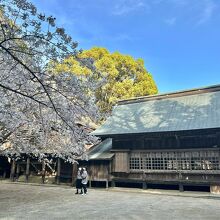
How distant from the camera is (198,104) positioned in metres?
19.7

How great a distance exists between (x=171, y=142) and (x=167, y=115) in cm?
250

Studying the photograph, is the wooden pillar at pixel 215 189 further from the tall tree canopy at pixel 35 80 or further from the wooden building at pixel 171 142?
the tall tree canopy at pixel 35 80

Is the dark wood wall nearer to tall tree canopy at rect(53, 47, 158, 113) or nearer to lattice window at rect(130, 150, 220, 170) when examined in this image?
lattice window at rect(130, 150, 220, 170)

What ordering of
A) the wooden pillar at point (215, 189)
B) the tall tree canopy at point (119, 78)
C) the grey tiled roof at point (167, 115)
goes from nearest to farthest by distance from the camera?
the wooden pillar at point (215, 189), the grey tiled roof at point (167, 115), the tall tree canopy at point (119, 78)

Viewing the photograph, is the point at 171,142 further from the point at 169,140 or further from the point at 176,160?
the point at 176,160

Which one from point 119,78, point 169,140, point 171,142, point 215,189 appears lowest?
point 215,189

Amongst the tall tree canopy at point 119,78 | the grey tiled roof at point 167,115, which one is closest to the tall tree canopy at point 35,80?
the grey tiled roof at point 167,115

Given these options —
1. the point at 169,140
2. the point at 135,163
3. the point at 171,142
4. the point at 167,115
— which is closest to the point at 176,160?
the point at 171,142

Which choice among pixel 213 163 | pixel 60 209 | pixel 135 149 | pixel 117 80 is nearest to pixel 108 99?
pixel 117 80

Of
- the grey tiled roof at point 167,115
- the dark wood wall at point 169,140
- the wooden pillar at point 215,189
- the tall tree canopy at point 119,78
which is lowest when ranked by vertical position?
the wooden pillar at point 215,189

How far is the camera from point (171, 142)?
18.1 metres

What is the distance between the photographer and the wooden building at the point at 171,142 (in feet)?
54.4

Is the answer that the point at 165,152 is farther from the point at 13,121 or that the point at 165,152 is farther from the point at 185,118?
the point at 13,121

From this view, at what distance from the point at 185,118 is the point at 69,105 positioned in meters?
12.6
